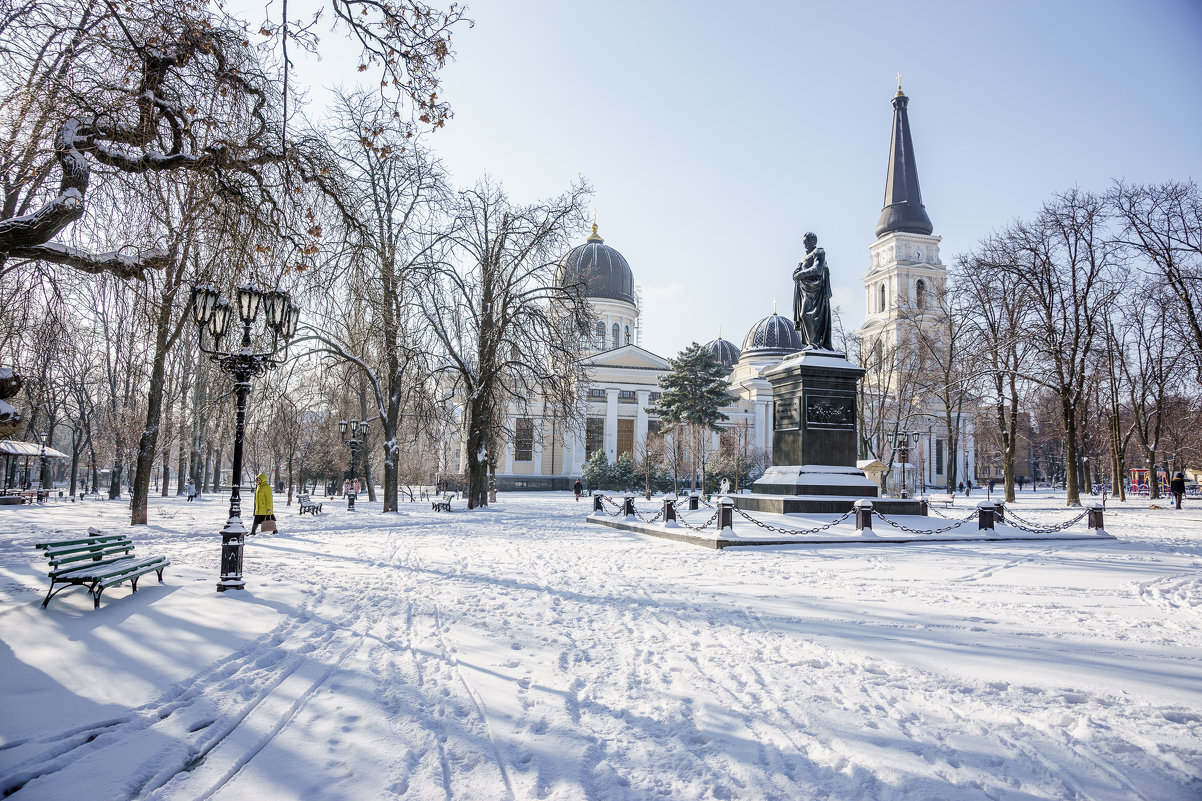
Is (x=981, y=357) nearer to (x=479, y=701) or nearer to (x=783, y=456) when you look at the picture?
(x=783, y=456)

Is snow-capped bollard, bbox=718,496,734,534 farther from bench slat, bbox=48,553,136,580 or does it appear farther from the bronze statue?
bench slat, bbox=48,553,136,580

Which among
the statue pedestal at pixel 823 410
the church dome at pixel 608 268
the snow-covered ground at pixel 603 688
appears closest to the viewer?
the snow-covered ground at pixel 603 688

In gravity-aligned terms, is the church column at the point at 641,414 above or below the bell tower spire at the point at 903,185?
below

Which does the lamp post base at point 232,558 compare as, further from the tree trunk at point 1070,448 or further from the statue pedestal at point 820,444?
the tree trunk at point 1070,448

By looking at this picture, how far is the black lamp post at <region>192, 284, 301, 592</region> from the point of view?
26.6 feet

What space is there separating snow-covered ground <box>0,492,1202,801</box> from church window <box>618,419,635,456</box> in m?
52.1

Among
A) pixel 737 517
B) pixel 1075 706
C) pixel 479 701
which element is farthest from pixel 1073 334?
pixel 479 701

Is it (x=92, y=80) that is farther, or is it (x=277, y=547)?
(x=277, y=547)

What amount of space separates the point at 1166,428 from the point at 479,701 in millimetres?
49849

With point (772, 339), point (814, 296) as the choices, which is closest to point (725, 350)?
point (772, 339)

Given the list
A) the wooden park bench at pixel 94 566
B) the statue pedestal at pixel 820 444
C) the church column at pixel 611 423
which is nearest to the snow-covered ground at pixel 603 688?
the wooden park bench at pixel 94 566

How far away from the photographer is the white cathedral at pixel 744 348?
58594mm

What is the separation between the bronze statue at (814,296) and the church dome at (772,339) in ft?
174

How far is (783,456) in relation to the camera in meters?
18.3
